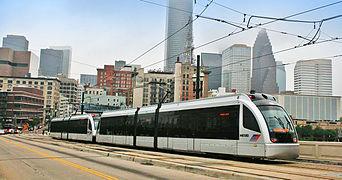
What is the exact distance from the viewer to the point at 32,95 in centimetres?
13038

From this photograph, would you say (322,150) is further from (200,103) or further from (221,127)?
(200,103)

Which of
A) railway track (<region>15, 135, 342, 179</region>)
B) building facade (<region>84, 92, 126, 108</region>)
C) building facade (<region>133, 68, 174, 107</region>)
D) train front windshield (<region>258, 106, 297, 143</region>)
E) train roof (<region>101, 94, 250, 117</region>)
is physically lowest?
railway track (<region>15, 135, 342, 179</region>)

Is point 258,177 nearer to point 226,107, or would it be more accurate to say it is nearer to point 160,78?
point 226,107

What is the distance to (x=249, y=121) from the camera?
14.8 metres

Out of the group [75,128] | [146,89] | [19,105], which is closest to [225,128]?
[75,128]

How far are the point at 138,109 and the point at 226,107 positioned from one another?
1036 centimetres

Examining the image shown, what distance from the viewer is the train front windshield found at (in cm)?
1415

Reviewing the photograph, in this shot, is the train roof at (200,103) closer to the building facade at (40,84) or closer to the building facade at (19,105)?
the building facade at (19,105)

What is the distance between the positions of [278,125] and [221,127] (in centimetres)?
278

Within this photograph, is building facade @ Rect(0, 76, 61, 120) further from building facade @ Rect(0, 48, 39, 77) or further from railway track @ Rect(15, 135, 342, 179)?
railway track @ Rect(15, 135, 342, 179)

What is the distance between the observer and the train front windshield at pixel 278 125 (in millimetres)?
14148

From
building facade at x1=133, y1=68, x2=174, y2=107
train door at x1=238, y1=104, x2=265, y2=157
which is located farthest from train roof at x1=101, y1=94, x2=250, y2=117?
building facade at x1=133, y1=68, x2=174, y2=107

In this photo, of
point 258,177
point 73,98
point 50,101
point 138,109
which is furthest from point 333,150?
point 73,98

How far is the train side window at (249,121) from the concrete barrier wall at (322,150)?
16.9 ft
